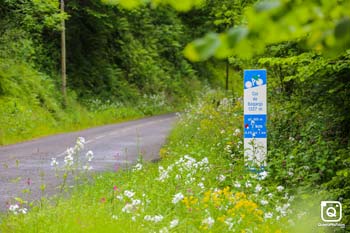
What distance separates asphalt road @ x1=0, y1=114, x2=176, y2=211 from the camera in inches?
393

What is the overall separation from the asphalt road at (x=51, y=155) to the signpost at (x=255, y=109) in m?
2.63

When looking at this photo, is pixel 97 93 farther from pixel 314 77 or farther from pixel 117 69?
pixel 314 77

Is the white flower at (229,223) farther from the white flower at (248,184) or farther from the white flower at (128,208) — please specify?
the white flower at (248,184)

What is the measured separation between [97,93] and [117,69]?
361cm

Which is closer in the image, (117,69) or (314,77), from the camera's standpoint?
(314,77)

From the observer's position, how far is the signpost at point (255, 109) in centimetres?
905

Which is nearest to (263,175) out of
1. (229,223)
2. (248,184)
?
(248,184)

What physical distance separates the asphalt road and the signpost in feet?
8.62

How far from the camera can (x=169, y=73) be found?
45.5 m

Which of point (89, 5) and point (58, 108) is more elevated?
point (89, 5)

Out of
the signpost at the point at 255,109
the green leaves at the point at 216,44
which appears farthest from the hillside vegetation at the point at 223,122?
the signpost at the point at 255,109

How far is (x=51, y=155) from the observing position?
15.0 m

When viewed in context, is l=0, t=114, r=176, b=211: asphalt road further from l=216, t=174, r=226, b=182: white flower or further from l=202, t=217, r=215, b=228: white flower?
l=202, t=217, r=215, b=228: white flower

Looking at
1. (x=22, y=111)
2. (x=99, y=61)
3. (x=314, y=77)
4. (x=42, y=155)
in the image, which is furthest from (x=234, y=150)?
(x=99, y=61)
